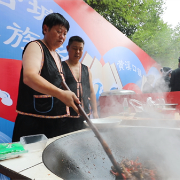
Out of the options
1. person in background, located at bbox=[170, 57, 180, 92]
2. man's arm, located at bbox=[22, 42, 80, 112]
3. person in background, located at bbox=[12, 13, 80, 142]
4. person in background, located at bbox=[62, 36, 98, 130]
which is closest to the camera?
man's arm, located at bbox=[22, 42, 80, 112]

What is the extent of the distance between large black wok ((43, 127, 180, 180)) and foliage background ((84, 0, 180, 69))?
856 centimetres

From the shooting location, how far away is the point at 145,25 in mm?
12359

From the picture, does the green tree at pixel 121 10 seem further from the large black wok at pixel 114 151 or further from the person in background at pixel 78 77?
the large black wok at pixel 114 151

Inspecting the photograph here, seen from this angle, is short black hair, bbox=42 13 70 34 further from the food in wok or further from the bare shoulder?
the food in wok

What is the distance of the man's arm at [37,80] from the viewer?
1059 mm

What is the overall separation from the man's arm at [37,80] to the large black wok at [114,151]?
27cm

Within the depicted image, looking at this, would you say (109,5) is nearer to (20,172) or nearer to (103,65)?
(103,65)

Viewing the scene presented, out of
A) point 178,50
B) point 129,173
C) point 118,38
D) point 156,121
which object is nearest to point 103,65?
point 118,38

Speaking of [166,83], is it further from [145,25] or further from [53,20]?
[145,25]

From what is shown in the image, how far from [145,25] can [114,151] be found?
13.1m

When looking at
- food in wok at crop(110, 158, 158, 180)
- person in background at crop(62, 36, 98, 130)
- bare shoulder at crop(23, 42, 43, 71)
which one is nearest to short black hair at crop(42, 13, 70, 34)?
bare shoulder at crop(23, 42, 43, 71)

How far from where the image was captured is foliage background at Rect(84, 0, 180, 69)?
919cm

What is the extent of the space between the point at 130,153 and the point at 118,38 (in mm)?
4777

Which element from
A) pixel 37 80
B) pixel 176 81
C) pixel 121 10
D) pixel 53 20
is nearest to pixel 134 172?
pixel 37 80
